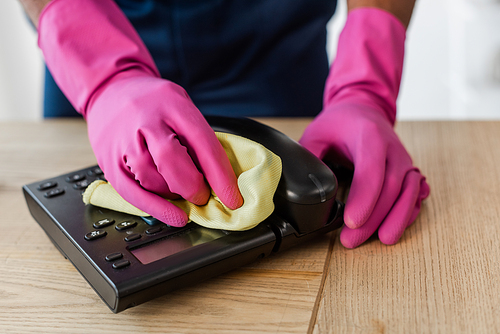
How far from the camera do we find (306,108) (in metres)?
1.08

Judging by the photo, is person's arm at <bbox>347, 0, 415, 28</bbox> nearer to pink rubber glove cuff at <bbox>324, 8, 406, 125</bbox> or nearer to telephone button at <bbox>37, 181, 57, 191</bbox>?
pink rubber glove cuff at <bbox>324, 8, 406, 125</bbox>

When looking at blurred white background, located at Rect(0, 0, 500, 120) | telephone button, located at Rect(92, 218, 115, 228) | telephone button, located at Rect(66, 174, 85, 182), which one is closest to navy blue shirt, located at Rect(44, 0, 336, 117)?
telephone button, located at Rect(66, 174, 85, 182)

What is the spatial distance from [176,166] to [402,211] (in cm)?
26

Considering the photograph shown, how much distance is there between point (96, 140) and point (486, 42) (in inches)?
89.0

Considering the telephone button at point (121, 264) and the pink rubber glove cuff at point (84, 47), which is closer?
the telephone button at point (121, 264)

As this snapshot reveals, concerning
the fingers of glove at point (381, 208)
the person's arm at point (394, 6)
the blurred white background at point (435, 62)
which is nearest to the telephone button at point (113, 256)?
the fingers of glove at point (381, 208)

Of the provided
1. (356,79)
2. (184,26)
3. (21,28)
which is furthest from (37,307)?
(21,28)

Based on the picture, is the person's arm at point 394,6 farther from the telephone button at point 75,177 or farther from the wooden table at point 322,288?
the telephone button at point 75,177

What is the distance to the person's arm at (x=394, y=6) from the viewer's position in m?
0.78

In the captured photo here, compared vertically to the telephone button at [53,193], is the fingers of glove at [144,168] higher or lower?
higher

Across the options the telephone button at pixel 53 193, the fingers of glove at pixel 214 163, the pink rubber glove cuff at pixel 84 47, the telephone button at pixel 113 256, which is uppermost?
the pink rubber glove cuff at pixel 84 47

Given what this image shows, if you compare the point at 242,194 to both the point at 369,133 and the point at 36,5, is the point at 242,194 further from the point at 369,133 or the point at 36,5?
the point at 36,5

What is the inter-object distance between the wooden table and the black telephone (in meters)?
0.02

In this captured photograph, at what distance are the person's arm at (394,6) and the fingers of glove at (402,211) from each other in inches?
13.9
